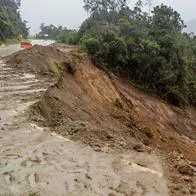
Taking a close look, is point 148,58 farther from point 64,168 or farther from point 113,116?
point 64,168

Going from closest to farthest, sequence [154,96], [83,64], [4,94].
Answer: [4,94], [83,64], [154,96]

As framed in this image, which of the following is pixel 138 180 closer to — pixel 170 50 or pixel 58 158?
pixel 58 158

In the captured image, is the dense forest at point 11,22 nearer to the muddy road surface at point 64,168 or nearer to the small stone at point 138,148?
the muddy road surface at point 64,168

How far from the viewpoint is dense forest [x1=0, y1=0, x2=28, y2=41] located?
50341 mm

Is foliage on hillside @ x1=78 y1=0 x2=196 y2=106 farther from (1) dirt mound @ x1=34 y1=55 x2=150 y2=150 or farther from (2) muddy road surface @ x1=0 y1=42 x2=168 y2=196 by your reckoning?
(2) muddy road surface @ x1=0 y1=42 x2=168 y2=196

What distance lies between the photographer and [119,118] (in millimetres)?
18062

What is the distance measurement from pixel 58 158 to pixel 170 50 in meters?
22.4

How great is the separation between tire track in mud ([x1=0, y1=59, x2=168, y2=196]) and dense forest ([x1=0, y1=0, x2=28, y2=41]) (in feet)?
133

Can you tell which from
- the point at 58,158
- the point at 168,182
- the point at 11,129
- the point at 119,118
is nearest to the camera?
the point at 168,182

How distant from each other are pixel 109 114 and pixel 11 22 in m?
49.2

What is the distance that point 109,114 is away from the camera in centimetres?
1833

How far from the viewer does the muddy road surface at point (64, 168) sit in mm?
7297

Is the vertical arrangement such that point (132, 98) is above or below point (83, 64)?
below

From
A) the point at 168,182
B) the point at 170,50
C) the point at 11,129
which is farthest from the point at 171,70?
the point at 168,182
